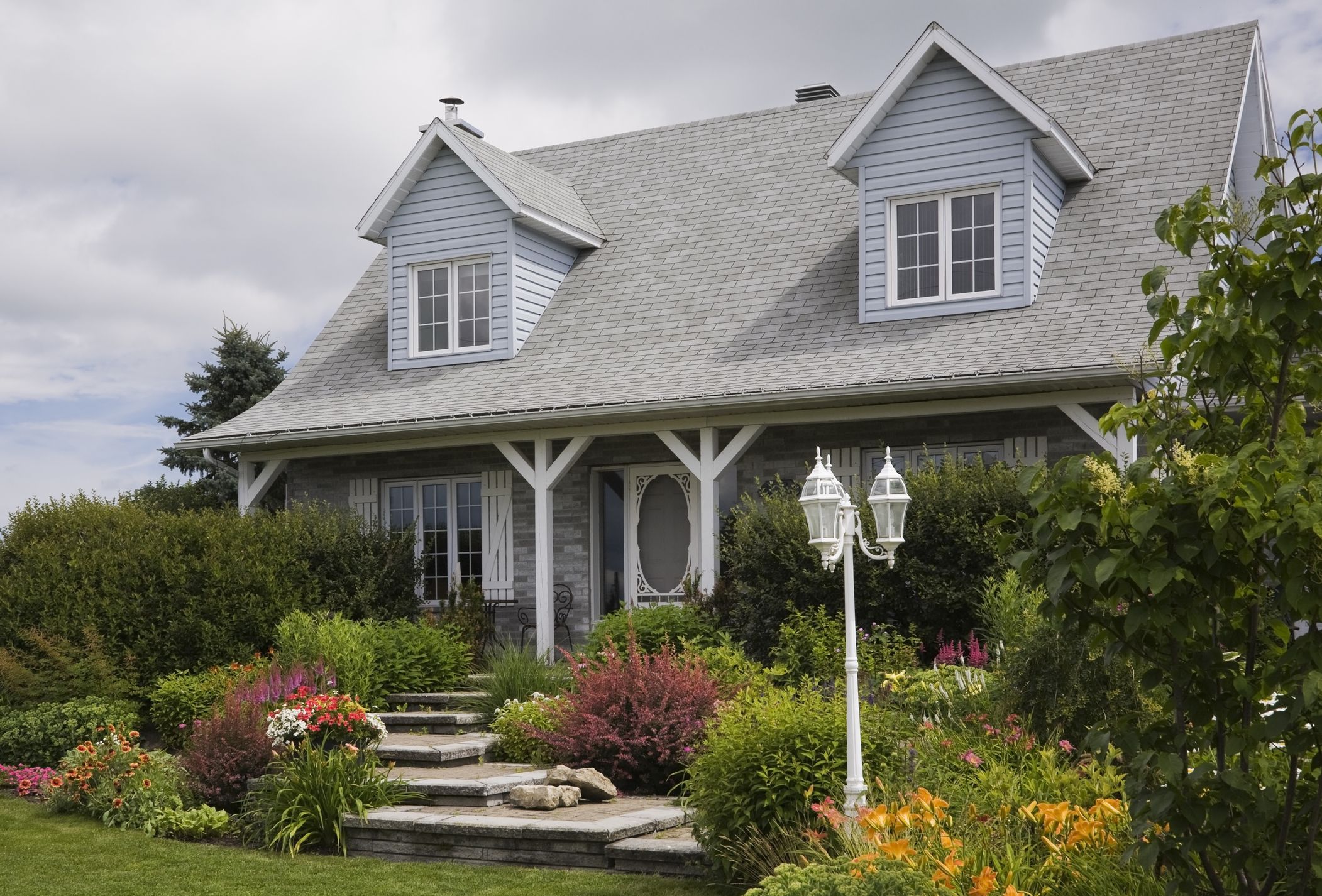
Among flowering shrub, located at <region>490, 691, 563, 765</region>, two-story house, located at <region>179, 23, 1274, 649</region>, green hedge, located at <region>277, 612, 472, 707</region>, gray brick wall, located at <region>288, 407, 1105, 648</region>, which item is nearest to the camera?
flowering shrub, located at <region>490, 691, 563, 765</region>

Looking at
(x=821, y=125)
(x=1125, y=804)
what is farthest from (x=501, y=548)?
(x=1125, y=804)

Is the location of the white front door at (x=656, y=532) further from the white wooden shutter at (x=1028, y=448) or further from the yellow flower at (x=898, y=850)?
the yellow flower at (x=898, y=850)

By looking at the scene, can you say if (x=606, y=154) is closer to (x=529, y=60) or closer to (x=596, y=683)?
(x=529, y=60)

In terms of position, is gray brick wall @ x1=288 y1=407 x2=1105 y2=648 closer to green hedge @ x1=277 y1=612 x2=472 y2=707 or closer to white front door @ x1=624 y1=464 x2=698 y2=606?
white front door @ x1=624 y1=464 x2=698 y2=606

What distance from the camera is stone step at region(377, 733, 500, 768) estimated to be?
998 centimetres

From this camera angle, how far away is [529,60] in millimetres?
10172

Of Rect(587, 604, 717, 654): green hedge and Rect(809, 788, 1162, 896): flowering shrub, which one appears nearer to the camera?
Rect(809, 788, 1162, 896): flowering shrub

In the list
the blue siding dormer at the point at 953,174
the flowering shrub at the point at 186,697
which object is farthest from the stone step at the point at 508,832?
the blue siding dormer at the point at 953,174

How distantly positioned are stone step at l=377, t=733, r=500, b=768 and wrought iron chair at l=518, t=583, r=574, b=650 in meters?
3.85

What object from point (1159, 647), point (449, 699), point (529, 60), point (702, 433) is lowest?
point (449, 699)

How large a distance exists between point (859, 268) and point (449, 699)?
6.01m

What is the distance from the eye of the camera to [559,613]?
14.7m

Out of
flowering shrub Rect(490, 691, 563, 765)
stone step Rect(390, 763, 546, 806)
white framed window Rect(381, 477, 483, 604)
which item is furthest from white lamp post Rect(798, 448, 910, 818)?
white framed window Rect(381, 477, 483, 604)

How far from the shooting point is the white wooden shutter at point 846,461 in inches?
512
